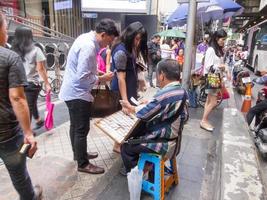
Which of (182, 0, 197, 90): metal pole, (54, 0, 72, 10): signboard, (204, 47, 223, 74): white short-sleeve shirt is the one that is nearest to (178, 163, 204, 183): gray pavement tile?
(204, 47, 223, 74): white short-sleeve shirt

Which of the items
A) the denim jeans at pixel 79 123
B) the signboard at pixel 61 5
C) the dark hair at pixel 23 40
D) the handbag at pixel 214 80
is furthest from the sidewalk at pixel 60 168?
the signboard at pixel 61 5

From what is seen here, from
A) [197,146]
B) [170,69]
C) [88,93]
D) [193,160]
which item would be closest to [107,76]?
[88,93]

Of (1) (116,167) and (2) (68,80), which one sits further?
(1) (116,167)

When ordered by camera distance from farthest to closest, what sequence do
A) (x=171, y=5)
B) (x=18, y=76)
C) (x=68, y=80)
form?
(x=171, y=5) < (x=68, y=80) < (x=18, y=76)

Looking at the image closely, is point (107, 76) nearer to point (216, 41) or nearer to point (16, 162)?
point (16, 162)

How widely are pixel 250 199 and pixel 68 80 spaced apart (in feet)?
6.53

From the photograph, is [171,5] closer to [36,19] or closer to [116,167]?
[36,19]

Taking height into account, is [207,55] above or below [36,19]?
below

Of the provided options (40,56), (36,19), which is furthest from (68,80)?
(36,19)

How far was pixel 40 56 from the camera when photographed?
12.2 ft

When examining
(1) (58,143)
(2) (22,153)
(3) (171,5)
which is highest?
(3) (171,5)

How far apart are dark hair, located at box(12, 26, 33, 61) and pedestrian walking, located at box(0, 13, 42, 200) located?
1.72 metres

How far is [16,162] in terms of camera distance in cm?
196

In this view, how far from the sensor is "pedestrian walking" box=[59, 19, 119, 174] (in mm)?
2494
